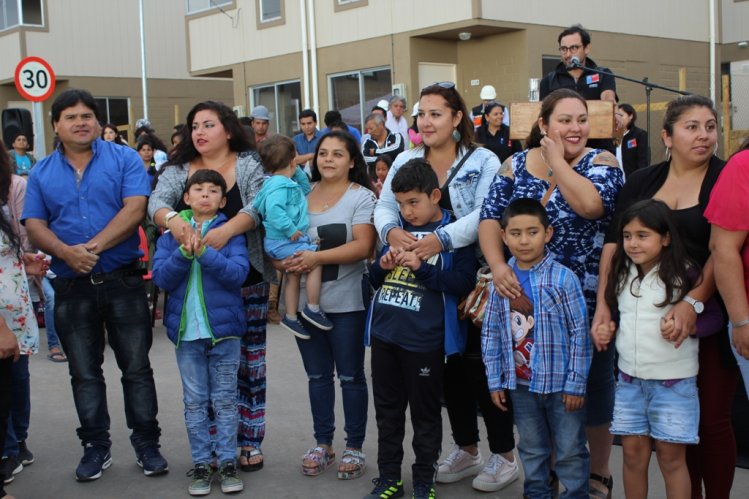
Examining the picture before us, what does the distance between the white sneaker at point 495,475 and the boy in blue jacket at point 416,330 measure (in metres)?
0.35

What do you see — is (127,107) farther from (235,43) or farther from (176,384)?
(176,384)

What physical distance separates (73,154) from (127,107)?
23823 mm

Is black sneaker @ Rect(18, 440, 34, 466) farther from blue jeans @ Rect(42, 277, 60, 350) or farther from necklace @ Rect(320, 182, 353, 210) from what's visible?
blue jeans @ Rect(42, 277, 60, 350)

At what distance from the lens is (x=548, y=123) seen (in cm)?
418

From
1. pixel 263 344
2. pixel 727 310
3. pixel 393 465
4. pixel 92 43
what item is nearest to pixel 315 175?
pixel 263 344

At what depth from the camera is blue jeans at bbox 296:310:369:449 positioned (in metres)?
4.93

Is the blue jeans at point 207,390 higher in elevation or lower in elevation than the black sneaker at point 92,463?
higher

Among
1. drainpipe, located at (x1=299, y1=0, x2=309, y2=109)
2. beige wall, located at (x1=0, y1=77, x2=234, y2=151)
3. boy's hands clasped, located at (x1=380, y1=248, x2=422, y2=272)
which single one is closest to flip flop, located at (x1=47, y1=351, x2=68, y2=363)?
boy's hands clasped, located at (x1=380, y1=248, x2=422, y2=272)

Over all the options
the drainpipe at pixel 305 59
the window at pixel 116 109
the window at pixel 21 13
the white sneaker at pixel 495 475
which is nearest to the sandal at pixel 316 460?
the white sneaker at pixel 495 475

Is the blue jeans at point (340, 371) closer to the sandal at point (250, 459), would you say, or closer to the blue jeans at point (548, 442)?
the sandal at point (250, 459)

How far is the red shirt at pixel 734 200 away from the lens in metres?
3.41

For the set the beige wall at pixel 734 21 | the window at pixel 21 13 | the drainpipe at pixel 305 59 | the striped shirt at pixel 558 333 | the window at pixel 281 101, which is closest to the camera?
the striped shirt at pixel 558 333

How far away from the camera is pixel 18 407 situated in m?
5.27

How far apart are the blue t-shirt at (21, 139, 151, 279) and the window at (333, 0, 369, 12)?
50.5 ft
